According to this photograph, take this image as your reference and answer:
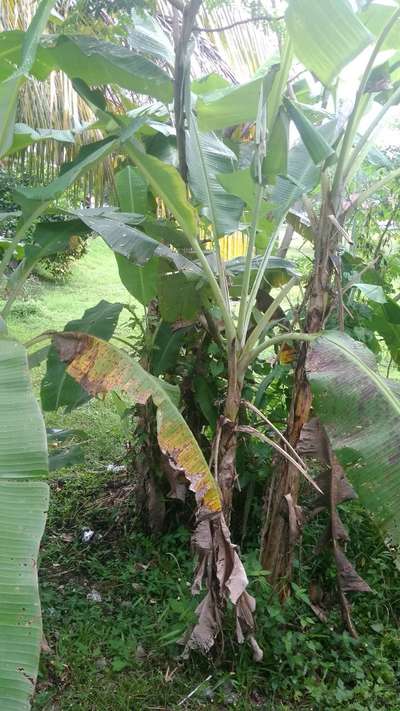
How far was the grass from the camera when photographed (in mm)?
1931

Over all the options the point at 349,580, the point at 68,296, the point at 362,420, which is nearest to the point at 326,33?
the point at 362,420

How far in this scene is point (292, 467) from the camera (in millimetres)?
2104

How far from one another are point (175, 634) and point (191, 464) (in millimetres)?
787

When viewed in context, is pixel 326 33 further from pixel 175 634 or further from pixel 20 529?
pixel 175 634

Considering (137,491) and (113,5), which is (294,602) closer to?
(137,491)

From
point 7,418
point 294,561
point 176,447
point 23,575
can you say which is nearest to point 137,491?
point 294,561

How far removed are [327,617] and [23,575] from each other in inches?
63.8

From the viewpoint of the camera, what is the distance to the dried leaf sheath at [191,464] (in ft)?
5.20

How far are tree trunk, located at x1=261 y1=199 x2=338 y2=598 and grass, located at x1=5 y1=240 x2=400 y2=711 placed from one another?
78 mm

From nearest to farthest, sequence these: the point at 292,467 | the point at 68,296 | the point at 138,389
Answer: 1. the point at 138,389
2. the point at 292,467
3. the point at 68,296

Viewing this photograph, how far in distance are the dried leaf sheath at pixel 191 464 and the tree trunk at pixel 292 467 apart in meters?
0.36

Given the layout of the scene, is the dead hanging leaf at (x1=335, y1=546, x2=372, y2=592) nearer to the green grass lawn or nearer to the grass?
the grass

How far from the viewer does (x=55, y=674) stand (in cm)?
198

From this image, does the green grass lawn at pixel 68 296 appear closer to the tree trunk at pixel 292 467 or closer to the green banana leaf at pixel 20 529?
the tree trunk at pixel 292 467
